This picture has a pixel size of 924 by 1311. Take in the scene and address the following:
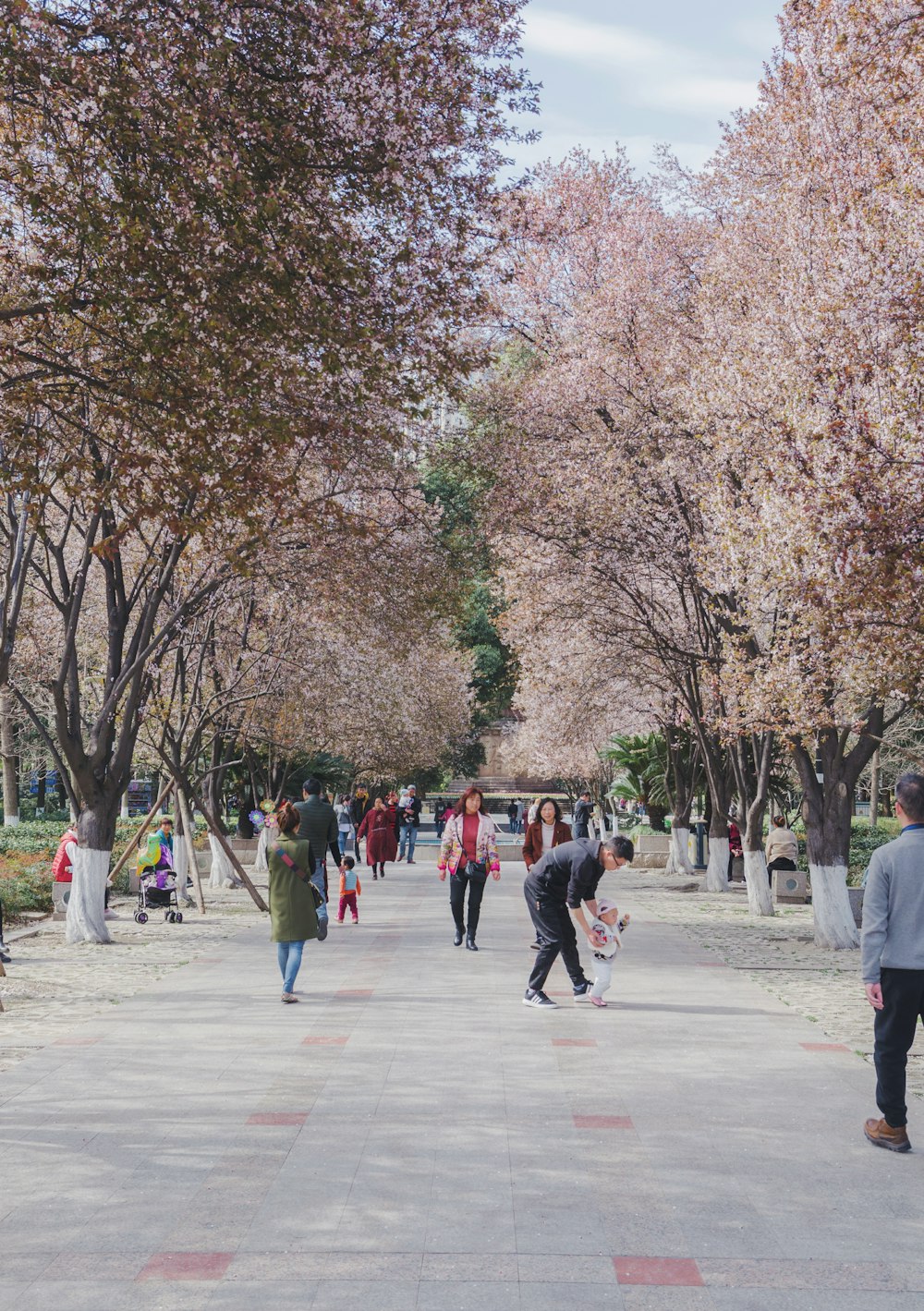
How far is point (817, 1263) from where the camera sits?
5.28 m

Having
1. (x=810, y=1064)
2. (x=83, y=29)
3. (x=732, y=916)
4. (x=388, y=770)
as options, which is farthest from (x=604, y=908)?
(x=388, y=770)

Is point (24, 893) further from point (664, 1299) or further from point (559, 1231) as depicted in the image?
point (664, 1299)

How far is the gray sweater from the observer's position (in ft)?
22.5

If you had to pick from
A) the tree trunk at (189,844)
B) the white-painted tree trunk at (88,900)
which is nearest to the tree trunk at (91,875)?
the white-painted tree trunk at (88,900)

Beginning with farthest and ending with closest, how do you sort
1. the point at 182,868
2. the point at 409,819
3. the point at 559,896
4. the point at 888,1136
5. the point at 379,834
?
the point at 409,819
the point at 379,834
the point at 182,868
the point at 559,896
the point at 888,1136

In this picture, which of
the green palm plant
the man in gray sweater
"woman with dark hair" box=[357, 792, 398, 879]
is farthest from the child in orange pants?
the green palm plant

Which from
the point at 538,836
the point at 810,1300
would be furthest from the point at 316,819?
the point at 810,1300

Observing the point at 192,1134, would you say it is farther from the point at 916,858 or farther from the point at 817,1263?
the point at 916,858

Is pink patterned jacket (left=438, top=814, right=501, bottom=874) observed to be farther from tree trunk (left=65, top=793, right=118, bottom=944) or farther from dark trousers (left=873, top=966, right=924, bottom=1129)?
dark trousers (left=873, top=966, right=924, bottom=1129)

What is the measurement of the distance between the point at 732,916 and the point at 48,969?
10666 mm

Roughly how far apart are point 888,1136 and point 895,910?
1.12 m

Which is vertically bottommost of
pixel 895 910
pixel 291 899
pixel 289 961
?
pixel 289 961

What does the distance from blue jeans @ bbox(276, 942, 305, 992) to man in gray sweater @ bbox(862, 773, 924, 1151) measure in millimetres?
5663

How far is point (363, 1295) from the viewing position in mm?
4898
